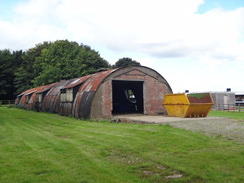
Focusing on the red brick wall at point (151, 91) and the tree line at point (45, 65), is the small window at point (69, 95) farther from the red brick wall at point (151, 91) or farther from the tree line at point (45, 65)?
the tree line at point (45, 65)

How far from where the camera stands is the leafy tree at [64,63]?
47.0 metres

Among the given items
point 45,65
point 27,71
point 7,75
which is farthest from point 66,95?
point 7,75

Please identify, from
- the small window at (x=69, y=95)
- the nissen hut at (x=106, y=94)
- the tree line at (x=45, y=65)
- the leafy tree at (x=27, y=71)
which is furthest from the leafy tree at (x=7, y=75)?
the small window at (x=69, y=95)

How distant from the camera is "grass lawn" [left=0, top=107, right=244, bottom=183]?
575 centimetres

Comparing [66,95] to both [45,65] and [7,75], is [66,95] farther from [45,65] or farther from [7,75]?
[7,75]

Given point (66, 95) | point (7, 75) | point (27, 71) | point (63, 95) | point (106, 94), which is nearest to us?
point (106, 94)


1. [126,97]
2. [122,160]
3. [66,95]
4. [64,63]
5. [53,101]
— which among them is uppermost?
[64,63]

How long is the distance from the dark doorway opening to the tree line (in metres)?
17.9

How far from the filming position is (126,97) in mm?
31250

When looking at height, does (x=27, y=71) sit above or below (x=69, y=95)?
above

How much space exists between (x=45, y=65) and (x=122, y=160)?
47141 mm

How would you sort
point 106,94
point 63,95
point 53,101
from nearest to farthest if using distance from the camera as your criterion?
1. point 106,94
2. point 63,95
3. point 53,101

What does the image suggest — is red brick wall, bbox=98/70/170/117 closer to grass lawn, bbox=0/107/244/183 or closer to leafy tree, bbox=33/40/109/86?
grass lawn, bbox=0/107/244/183

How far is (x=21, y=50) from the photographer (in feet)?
227
